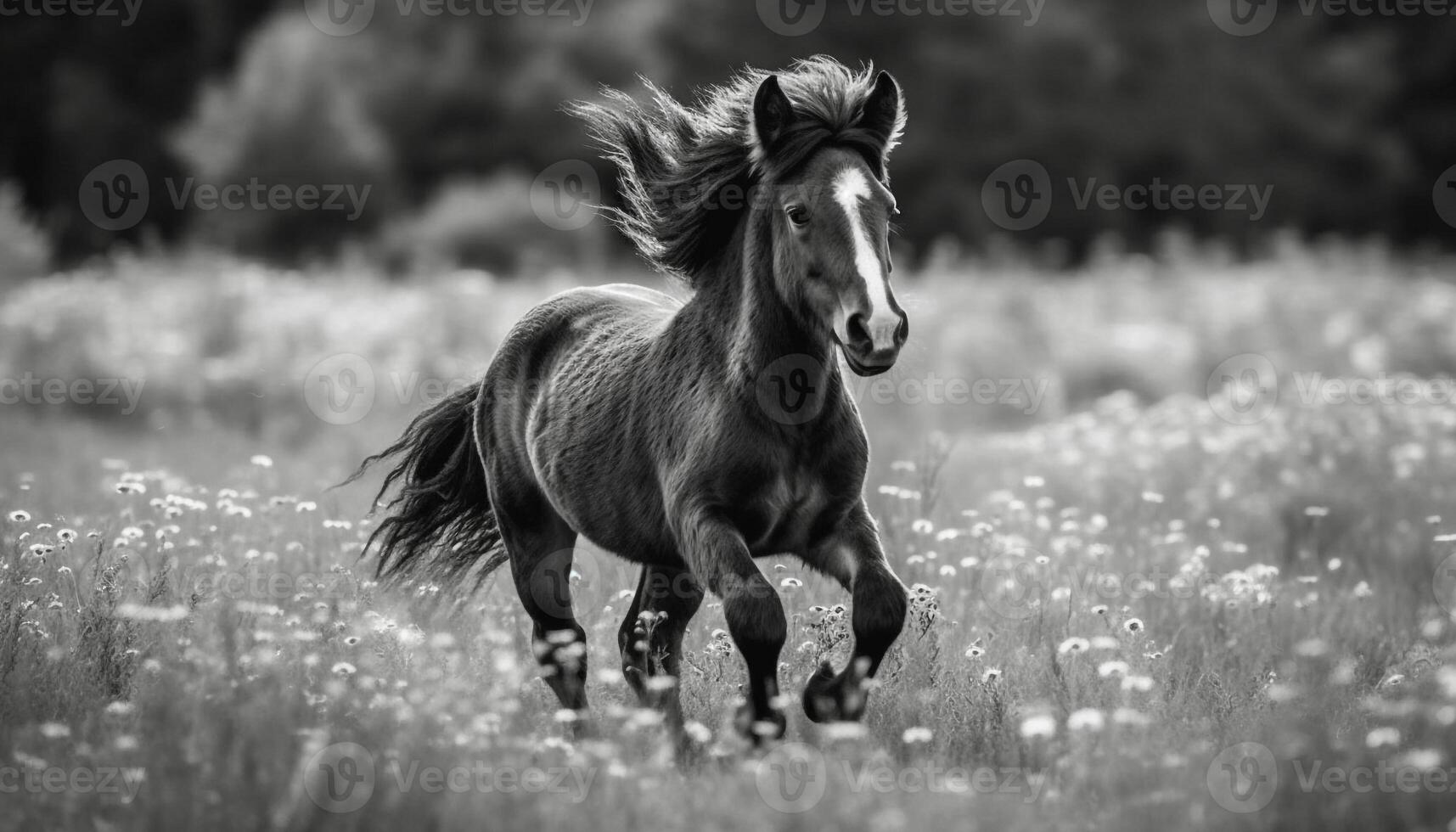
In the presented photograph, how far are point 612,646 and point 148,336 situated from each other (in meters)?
10.9

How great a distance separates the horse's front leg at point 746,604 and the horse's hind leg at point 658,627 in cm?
70

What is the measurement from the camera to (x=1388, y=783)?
12.4 feet

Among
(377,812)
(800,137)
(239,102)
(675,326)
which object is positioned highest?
(239,102)

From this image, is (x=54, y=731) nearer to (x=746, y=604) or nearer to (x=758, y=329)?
(x=746, y=604)

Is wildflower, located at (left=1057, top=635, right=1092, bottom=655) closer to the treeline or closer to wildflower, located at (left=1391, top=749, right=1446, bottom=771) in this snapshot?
wildflower, located at (left=1391, top=749, right=1446, bottom=771)

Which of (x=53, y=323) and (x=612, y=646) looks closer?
(x=612, y=646)

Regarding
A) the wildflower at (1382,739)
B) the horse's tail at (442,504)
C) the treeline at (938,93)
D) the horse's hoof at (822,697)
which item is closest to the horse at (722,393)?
the horse's hoof at (822,697)

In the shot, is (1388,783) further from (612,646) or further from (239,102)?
(239,102)

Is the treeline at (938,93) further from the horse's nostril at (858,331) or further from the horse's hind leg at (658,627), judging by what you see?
the horse's nostril at (858,331)

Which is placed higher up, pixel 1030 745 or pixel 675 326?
pixel 675 326

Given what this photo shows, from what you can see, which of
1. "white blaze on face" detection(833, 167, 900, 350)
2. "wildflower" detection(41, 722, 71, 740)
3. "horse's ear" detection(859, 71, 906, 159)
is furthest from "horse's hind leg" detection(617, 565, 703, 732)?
"wildflower" detection(41, 722, 71, 740)

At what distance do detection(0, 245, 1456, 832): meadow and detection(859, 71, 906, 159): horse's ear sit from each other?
587mm

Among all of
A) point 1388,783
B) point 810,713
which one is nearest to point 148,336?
point 810,713

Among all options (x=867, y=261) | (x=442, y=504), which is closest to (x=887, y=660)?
(x=867, y=261)
